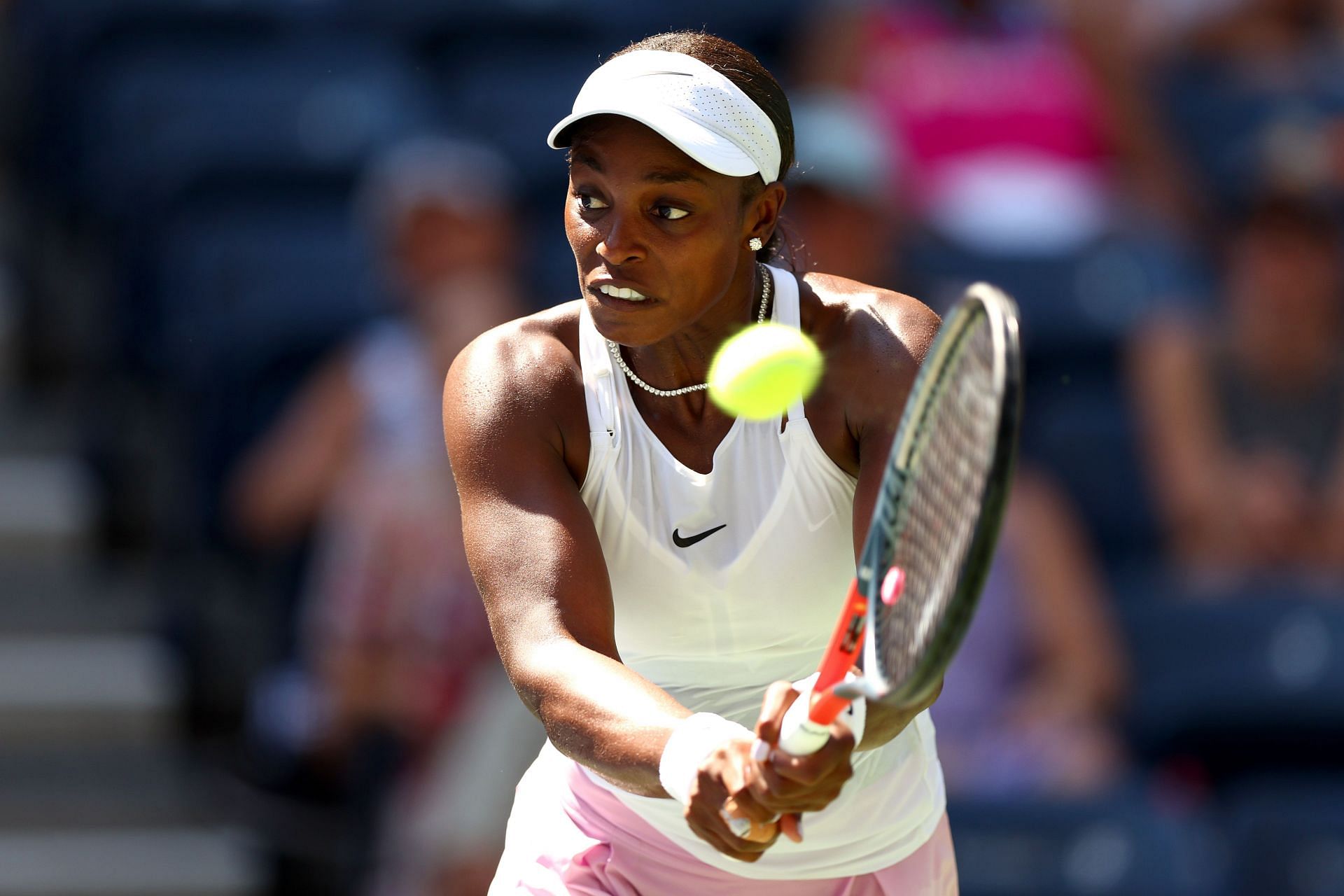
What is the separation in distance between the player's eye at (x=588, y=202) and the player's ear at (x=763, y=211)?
17 centimetres

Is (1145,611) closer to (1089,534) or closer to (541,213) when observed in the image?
(1089,534)

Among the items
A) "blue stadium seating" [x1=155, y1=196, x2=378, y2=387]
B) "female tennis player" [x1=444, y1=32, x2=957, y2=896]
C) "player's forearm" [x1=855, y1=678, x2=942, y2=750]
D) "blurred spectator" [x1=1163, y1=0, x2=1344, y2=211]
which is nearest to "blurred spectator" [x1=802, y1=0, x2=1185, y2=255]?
"blurred spectator" [x1=1163, y1=0, x2=1344, y2=211]

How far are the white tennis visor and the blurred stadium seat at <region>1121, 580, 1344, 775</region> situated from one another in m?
2.89

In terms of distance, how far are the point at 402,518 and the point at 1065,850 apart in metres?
1.64

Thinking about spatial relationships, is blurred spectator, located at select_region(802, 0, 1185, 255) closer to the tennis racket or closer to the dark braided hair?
the dark braided hair

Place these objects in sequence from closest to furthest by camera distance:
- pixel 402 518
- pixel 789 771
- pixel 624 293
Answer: pixel 789 771 < pixel 624 293 < pixel 402 518

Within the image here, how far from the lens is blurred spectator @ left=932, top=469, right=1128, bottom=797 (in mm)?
4574

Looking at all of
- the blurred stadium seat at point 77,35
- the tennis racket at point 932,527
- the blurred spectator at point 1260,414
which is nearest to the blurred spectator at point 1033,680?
the blurred spectator at point 1260,414

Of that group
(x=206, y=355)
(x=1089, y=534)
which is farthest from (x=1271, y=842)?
(x=206, y=355)

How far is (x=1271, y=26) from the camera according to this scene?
6387mm

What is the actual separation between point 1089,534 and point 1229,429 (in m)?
0.45

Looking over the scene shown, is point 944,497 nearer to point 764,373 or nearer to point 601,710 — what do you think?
point 764,373

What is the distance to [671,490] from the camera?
2.46 meters

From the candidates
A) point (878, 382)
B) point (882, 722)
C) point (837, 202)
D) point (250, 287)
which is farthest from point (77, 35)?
point (882, 722)
